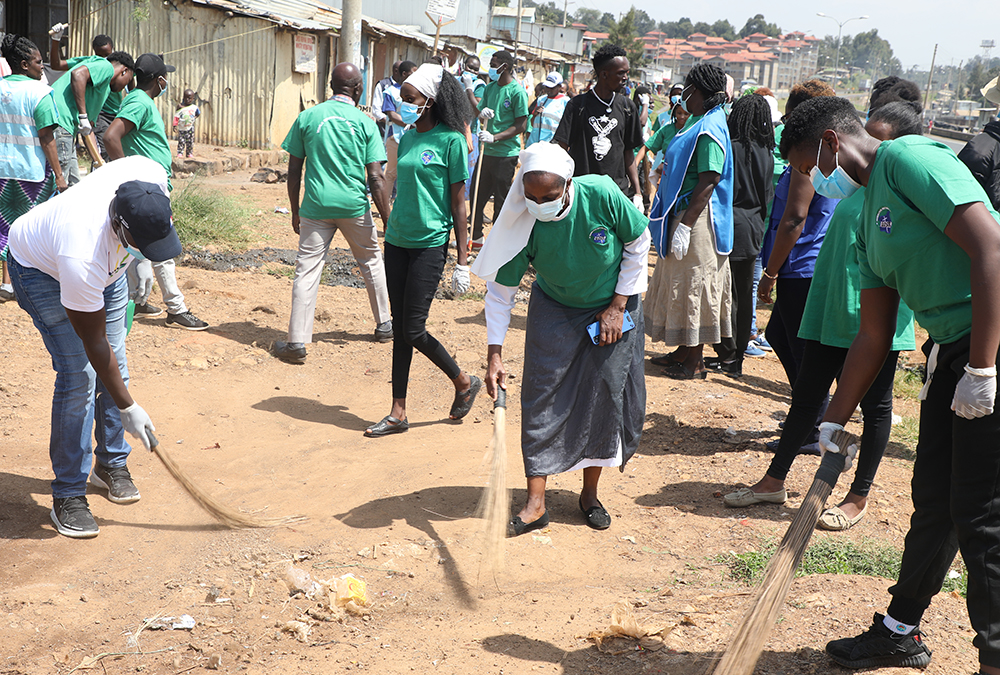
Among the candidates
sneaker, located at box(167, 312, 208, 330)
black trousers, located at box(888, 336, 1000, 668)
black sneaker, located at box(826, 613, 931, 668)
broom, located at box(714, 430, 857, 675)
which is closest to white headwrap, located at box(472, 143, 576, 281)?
broom, located at box(714, 430, 857, 675)

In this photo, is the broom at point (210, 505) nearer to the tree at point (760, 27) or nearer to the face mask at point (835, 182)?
the face mask at point (835, 182)

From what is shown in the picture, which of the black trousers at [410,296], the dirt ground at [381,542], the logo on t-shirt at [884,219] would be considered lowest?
the dirt ground at [381,542]

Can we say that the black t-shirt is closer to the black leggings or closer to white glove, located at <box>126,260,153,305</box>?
the black leggings

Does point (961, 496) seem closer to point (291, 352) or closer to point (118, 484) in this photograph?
point (118, 484)

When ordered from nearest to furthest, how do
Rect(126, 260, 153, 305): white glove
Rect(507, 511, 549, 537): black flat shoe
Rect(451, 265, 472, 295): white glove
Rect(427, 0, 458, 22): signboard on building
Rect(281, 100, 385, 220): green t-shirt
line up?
1. Rect(507, 511, 549, 537): black flat shoe
2. Rect(451, 265, 472, 295): white glove
3. Rect(126, 260, 153, 305): white glove
4. Rect(281, 100, 385, 220): green t-shirt
5. Rect(427, 0, 458, 22): signboard on building

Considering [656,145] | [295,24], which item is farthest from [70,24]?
[656,145]

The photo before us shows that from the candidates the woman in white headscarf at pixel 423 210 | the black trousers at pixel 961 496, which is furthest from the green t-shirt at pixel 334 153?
the black trousers at pixel 961 496

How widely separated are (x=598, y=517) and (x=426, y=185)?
2219 mm

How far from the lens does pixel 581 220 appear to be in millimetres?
3525

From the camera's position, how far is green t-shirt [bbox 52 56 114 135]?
6.43 metres

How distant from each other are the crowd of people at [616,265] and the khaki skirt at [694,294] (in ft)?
0.05

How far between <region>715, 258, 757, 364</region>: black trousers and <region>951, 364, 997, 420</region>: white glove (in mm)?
3890

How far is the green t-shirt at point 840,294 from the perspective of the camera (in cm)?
390

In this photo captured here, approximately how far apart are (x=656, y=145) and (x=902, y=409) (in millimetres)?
2770
